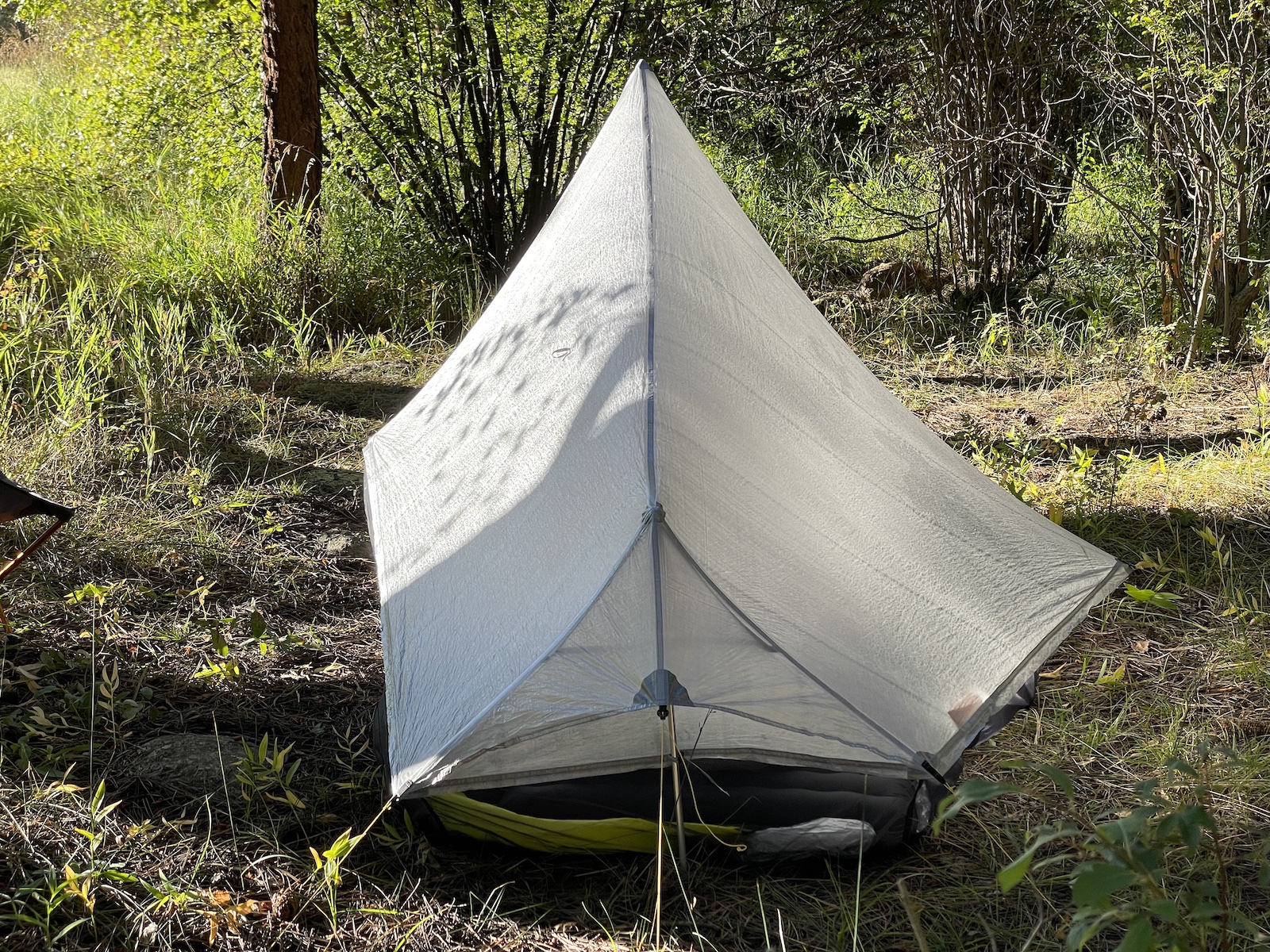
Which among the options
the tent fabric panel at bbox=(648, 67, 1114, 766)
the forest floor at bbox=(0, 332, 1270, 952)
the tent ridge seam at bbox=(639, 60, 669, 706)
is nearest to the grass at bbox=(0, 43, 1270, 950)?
the forest floor at bbox=(0, 332, 1270, 952)

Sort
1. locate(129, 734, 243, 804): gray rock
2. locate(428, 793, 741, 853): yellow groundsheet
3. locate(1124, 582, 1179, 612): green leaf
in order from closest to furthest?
locate(428, 793, 741, 853): yellow groundsheet < locate(129, 734, 243, 804): gray rock < locate(1124, 582, 1179, 612): green leaf

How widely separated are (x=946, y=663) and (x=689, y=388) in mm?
655

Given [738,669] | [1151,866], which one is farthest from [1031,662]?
[1151,866]

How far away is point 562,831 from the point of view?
74.0 inches

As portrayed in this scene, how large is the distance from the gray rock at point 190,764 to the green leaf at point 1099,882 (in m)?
1.56

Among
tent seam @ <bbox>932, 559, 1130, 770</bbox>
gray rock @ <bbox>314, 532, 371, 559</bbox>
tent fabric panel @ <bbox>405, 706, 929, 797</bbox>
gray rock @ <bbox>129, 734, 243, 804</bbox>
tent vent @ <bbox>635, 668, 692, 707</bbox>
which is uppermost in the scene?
tent vent @ <bbox>635, 668, 692, 707</bbox>

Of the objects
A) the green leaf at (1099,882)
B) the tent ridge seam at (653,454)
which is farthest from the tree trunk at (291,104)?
the green leaf at (1099,882)

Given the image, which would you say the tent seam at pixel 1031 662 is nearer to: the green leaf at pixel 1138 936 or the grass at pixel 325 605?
the grass at pixel 325 605

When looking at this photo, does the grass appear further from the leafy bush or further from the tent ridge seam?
the tent ridge seam

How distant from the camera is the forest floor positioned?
1753mm

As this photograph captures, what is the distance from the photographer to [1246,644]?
8.20 ft

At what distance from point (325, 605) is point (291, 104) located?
10.7 feet

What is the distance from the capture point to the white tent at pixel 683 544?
161 cm

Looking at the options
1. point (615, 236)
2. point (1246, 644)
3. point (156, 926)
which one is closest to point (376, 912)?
point (156, 926)
